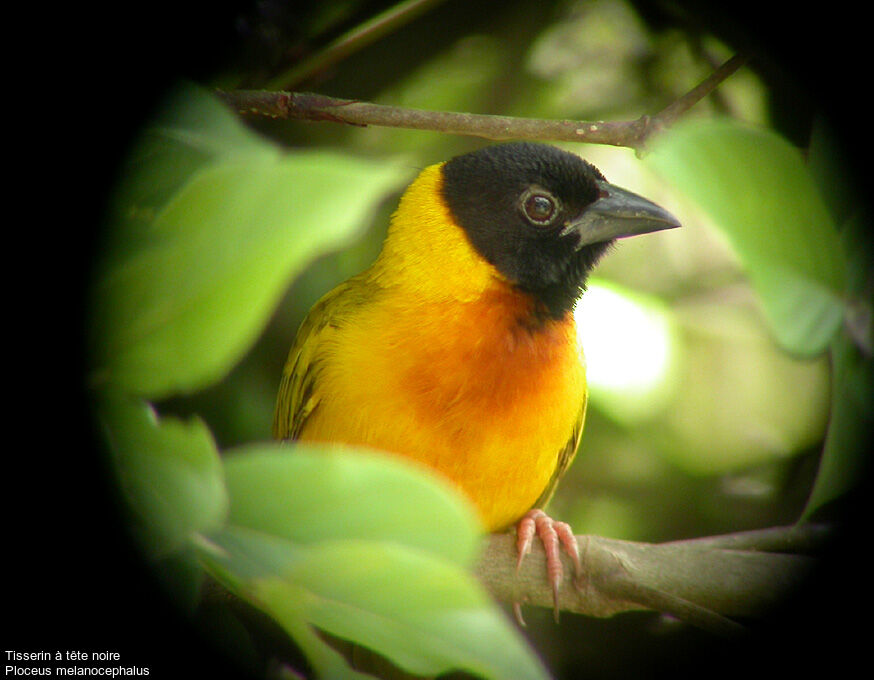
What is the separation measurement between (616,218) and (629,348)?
251 mm

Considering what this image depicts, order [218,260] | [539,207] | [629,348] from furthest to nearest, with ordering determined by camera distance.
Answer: [539,207]
[629,348]
[218,260]

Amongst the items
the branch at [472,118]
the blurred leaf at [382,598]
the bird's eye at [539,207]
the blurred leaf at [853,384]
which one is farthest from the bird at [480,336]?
the blurred leaf at [382,598]

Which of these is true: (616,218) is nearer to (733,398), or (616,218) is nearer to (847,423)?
(733,398)

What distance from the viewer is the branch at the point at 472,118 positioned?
2.95 ft

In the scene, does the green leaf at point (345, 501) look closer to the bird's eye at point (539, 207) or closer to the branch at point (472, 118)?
the branch at point (472, 118)

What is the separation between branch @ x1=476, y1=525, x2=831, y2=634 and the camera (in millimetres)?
989

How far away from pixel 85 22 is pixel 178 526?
482 mm

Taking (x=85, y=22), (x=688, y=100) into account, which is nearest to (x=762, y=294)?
(x=688, y=100)

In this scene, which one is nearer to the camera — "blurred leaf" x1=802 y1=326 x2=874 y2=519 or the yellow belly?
"blurred leaf" x1=802 y1=326 x2=874 y2=519

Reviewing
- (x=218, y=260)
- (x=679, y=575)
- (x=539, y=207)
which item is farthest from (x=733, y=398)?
(x=218, y=260)

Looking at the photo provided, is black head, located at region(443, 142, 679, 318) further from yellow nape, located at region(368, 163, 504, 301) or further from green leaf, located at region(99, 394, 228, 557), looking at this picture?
green leaf, located at region(99, 394, 228, 557)

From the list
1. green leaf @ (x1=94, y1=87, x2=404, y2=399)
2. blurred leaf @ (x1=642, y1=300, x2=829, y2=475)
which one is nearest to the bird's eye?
blurred leaf @ (x1=642, y1=300, x2=829, y2=475)

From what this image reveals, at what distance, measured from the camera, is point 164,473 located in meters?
0.55

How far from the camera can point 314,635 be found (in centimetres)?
63
